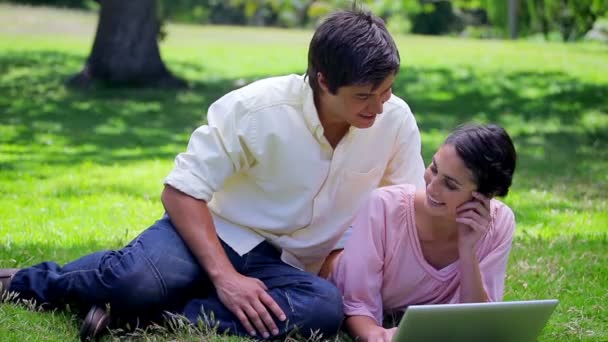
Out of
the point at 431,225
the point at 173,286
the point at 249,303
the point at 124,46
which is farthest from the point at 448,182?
the point at 124,46

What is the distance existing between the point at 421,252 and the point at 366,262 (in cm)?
22

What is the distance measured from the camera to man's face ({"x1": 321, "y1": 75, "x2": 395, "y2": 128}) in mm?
3609

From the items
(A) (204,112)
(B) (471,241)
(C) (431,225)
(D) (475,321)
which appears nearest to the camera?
(D) (475,321)

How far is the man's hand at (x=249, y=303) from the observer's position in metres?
3.61

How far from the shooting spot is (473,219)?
3.50 metres

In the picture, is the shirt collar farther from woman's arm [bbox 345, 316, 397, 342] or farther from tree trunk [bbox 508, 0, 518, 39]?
tree trunk [bbox 508, 0, 518, 39]

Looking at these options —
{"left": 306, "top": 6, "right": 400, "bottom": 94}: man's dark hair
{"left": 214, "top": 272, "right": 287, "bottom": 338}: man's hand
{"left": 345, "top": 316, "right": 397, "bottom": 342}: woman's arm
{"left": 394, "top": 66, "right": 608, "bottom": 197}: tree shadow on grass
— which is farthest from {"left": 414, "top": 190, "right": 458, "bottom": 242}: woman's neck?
{"left": 394, "top": 66, "right": 608, "bottom": 197}: tree shadow on grass

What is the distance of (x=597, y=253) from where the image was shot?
5090mm

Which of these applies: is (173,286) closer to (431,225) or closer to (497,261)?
(431,225)

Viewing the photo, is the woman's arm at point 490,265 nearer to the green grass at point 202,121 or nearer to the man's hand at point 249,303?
the green grass at point 202,121

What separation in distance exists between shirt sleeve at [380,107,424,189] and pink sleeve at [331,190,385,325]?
0.28 m

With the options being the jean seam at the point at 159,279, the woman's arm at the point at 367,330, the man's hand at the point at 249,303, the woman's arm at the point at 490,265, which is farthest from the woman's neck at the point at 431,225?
the jean seam at the point at 159,279

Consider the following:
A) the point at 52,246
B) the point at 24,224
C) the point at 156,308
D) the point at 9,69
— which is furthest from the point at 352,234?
the point at 9,69

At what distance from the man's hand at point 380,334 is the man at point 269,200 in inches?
6.2
